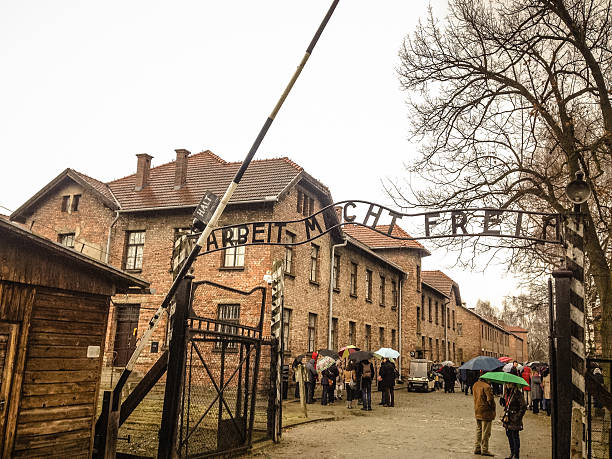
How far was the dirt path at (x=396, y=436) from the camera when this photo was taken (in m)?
11.4

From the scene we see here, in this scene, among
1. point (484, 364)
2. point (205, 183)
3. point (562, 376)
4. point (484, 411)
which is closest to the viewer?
point (562, 376)

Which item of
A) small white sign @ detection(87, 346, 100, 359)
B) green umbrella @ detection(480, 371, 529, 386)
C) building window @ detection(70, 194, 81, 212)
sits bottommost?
green umbrella @ detection(480, 371, 529, 386)

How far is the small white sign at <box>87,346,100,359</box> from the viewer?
29.3ft

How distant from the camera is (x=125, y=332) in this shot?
2447 cm

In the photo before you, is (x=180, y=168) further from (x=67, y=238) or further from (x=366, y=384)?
(x=366, y=384)

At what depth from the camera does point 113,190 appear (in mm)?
27859

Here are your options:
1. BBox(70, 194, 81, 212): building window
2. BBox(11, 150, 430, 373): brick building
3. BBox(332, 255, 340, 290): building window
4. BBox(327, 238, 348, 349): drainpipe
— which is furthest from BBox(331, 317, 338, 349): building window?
BBox(70, 194, 81, 212): building window

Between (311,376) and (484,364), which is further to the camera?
(311,376)

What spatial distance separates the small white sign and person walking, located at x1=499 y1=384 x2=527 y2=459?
756cm

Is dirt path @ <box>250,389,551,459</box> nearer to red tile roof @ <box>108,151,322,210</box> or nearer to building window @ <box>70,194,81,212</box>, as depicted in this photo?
red tile roof @ <box>108,151,322,210</box>

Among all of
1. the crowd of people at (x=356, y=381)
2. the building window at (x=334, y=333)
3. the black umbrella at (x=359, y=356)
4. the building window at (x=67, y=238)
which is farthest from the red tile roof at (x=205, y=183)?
the crowd of people at (x=356, y=381)

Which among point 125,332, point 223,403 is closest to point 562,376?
point 223,403

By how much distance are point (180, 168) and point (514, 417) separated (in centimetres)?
1982

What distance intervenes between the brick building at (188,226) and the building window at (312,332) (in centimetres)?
5
